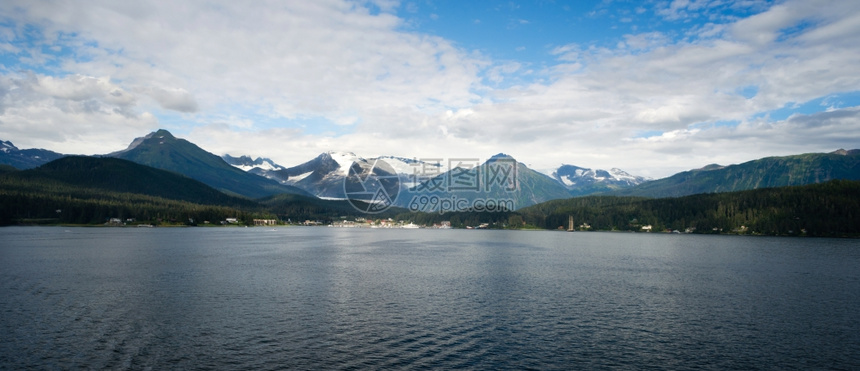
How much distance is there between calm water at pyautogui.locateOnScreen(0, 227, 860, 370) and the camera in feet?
108

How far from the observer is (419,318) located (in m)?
44.4

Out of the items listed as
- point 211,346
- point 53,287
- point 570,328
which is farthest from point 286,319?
point 53,287

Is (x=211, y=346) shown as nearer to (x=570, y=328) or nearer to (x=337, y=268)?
(x=570, y=328)

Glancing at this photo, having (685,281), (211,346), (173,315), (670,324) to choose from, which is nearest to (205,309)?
(173,315)

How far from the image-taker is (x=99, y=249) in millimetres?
110938

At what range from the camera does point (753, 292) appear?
61219 millimetres

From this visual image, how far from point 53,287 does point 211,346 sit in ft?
124

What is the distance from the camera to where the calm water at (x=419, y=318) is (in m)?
32.8

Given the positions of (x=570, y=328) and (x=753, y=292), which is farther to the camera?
(x=753, y=292)

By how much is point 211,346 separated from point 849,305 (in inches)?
2632

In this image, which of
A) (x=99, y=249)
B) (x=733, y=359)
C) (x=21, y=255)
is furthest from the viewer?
(x=99, y=249)

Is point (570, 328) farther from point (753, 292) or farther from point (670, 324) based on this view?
point (753, 292)

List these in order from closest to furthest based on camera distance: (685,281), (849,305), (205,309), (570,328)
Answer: (570,328) < (205,309) < (849,305) < (685,281)

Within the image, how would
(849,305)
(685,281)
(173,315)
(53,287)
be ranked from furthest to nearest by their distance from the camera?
(685,281) → (53,287) → (849,305) → (173,315)
